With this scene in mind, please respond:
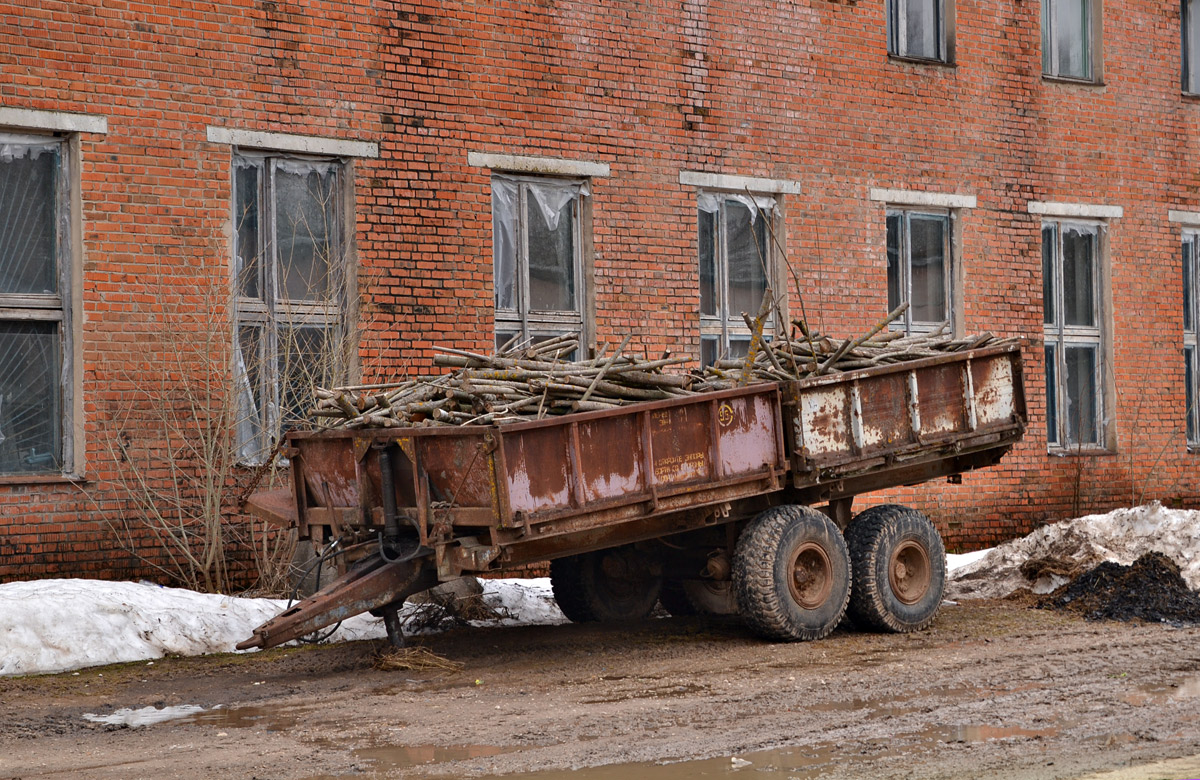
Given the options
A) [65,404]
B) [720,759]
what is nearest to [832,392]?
[720,759]

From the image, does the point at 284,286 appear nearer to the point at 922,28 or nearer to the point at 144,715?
the point at 144,715

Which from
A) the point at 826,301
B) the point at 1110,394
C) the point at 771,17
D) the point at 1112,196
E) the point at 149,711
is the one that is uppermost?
the point at 771,17

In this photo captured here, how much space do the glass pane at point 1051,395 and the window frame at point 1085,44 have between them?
328 cm

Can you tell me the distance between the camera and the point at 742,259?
14.7 m

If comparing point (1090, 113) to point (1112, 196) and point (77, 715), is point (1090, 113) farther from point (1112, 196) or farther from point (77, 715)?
point (77, 715)

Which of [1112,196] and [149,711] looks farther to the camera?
[1112,196]

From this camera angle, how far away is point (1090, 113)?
1666cm

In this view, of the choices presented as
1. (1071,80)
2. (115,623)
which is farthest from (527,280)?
(1071,80)

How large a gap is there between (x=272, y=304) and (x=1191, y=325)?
1170 cm

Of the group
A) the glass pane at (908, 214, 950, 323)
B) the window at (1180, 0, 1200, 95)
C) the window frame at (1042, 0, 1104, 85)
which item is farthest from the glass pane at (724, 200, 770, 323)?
the window at (1180, 0, 1200, 95)

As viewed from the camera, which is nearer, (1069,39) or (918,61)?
(918,61)

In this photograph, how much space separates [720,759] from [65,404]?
6.97 meters

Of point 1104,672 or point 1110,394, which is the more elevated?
point 1110,394

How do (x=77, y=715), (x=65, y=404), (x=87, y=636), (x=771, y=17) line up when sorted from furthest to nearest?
A: (x=771, y=17)
(x=65, y=404)
(x=87, y=636)
(x=77, y=715)
